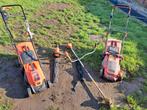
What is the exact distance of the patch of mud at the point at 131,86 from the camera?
9.90 meters

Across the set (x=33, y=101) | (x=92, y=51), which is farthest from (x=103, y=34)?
(x=33, y=101)

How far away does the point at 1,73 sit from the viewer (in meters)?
9.92

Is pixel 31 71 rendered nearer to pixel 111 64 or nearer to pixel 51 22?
pixel 111 64

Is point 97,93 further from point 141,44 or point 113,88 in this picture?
point 141,44

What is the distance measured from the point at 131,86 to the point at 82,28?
358 cm

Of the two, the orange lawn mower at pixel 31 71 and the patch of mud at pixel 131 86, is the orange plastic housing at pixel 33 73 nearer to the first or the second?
the orange lawn mower at pixel 31 71

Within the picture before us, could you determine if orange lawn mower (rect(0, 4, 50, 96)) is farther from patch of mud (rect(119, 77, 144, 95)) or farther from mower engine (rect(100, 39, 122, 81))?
patch of mud (rect(119, 77, 144, 95))

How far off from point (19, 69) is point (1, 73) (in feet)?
1.63

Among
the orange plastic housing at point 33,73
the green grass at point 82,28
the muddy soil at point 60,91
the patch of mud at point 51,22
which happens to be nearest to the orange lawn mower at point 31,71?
the orange plastic housing at point 33,73

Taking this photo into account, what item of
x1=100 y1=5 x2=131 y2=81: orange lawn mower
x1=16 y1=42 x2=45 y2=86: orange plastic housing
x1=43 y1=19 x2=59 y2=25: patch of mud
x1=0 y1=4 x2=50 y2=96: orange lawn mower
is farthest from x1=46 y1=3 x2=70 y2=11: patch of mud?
x1=16 y1=42 x2=45 y2=86: orange plastic housing

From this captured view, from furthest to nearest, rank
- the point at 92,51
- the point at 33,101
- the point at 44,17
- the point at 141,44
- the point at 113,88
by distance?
the point at 44,17, the point at 141,44, the point at 92,51, the point at 113,88, the point at 33,101

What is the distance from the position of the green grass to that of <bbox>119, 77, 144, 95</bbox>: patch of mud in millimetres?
319

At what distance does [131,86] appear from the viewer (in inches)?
398

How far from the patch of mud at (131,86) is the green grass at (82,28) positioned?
0.32 meters
